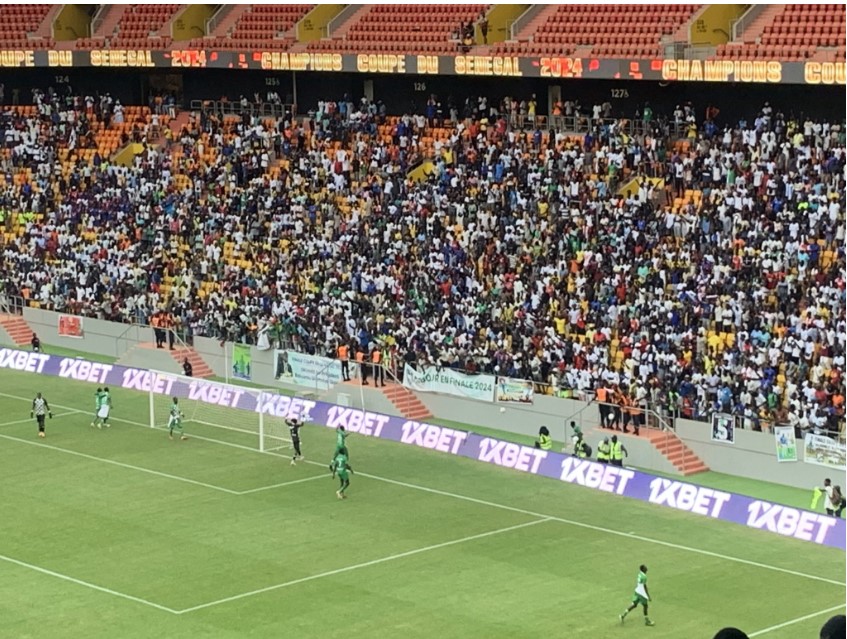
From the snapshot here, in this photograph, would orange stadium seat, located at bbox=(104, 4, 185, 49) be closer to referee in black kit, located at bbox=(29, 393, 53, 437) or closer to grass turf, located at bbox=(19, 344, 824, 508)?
referee in black kit, located at bbox=(29, 393, 53, 437)

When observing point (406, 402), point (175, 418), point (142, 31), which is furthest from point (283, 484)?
point (142, 31)

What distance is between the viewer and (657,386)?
3822 centimetres

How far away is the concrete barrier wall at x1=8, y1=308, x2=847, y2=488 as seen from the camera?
3578 cm

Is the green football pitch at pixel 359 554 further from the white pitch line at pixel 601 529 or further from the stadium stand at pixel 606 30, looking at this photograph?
the stadium stand at pixel 606 30

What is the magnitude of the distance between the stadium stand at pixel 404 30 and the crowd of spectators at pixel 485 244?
2.52 m

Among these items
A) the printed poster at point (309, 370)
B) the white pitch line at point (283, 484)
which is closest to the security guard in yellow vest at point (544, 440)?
the white pitch line at point (283, 484)

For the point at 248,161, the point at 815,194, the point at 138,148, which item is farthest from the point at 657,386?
the point at 138,148

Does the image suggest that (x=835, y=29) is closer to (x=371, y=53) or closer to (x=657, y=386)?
(x=657, y=386)

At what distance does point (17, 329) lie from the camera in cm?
5491

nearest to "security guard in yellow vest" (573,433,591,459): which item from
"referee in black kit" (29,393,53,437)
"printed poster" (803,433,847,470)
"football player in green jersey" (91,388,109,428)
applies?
"printed poster" (803,433,847,470)

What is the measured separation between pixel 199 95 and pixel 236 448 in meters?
22.8

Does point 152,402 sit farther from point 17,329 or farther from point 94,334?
point 17,329

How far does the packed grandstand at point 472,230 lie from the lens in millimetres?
38469

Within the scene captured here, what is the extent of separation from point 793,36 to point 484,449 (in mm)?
13369
